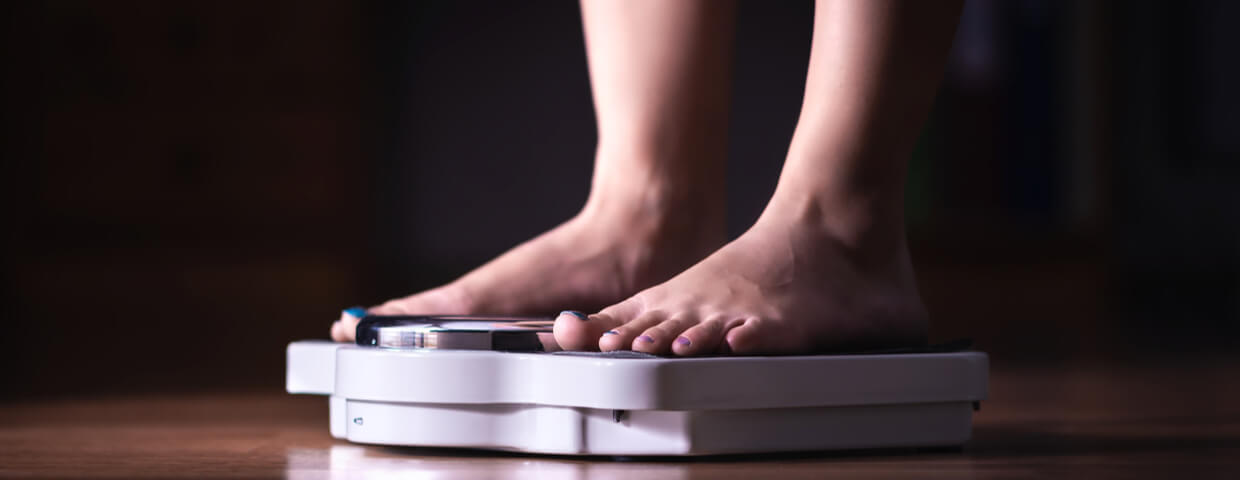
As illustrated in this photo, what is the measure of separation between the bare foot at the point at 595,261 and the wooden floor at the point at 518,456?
5.0 inches

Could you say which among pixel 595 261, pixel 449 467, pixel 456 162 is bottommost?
pixel 449 467

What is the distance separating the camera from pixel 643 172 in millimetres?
854

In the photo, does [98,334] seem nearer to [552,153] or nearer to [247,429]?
[247,429]

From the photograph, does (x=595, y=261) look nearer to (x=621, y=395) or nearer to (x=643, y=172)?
(x=643, y=172)

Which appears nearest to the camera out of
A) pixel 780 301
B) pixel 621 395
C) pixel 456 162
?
pixel 621 395

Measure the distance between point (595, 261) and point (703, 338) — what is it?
8.5 inches

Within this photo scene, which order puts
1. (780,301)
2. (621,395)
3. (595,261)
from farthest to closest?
(595,261)
(780,301)
(621,395)

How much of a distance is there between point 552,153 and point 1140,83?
5.37ft

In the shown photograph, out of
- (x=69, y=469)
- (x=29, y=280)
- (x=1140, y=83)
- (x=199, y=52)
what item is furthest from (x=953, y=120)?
(x=69, y=469)

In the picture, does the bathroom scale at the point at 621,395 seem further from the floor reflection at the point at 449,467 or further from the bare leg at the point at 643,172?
the bare leg at the point at 643,172

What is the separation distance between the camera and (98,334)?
1.84 metres

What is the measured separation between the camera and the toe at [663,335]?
0.62 m

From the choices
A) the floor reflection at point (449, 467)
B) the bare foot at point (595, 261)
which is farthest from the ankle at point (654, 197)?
the floor reflection at point (449, 467)

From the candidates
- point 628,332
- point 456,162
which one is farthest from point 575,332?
point 456,162
